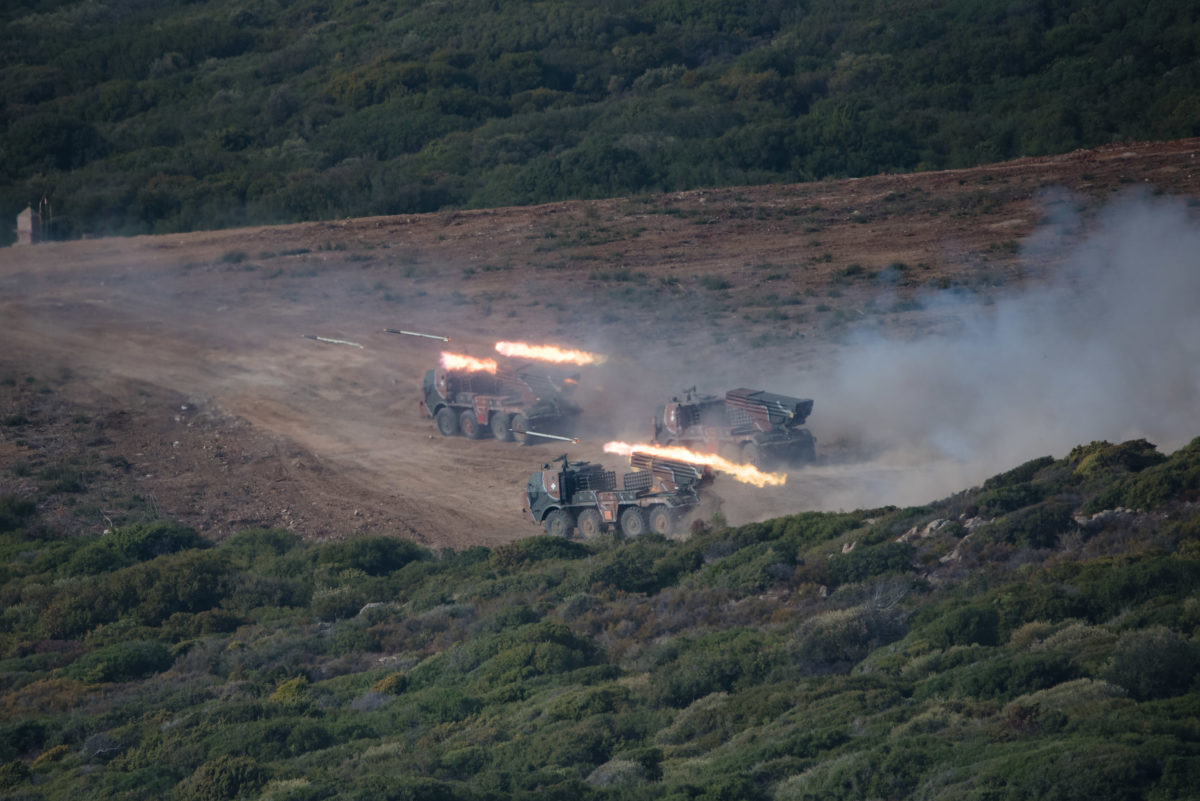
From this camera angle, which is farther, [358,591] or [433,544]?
[433,544]

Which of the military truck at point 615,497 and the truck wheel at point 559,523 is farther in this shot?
the truck wheel at point 559,523

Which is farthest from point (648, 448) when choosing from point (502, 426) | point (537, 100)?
point (537, 100)

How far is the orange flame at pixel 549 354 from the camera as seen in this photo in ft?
130

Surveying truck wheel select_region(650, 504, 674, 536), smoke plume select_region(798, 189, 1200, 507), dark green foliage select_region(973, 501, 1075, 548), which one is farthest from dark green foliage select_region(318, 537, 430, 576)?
dark green foliage select_region(973, 501, 1075, 548)

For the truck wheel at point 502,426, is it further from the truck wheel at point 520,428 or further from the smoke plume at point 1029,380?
the smoke plume at point 1029,380

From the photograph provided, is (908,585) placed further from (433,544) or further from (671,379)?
(671,379)

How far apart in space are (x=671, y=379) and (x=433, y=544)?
11.2 m

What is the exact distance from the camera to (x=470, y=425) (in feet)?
123

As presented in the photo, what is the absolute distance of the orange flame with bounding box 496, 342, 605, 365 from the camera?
39.7 m

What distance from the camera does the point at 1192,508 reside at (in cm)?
2053

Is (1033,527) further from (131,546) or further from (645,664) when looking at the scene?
(131,546)

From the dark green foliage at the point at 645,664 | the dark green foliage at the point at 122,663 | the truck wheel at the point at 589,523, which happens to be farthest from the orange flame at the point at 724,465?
the dark green foliage at the point at 122,663

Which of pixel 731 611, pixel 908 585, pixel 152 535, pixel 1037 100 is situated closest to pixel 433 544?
pixel 152 535

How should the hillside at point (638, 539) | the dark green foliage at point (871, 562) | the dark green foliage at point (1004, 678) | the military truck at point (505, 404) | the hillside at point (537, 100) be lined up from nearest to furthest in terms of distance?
the dark green foliage at point (1004, 678), the hillside at point (638, 539), the dark green foliage at point (871, 562), the military truck at point (505, 404), the hillside at point (537, 100)
